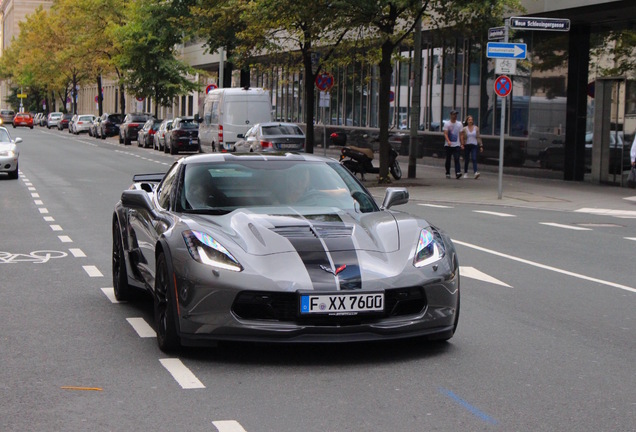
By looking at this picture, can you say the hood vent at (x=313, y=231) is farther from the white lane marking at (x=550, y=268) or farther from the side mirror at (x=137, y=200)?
the white lane marking at (x=550, y=268)

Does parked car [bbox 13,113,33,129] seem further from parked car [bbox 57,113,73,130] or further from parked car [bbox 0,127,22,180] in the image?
parked car [bbox 0,127,22,180]

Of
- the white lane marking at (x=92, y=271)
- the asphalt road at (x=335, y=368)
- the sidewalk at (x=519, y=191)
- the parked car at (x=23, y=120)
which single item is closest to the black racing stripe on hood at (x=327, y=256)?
the asphalt road at (x=335, y=368)

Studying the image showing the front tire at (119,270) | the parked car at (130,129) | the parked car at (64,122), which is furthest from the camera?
the parked car at (64,122)

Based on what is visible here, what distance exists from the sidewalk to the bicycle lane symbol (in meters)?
11.3

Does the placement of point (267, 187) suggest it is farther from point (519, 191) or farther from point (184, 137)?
point (184, 137)

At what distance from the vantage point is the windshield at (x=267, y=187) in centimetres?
810

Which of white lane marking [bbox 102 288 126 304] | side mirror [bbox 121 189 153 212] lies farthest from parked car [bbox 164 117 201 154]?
side mirror [bbox 121 189 153 212]

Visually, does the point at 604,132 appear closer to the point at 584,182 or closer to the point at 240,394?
the point at 584,182

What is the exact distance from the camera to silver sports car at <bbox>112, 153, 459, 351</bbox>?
268 inches

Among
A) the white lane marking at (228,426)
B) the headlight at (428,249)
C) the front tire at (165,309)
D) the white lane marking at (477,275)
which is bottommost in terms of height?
the white lane marking at (477,275)

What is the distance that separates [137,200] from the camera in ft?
28.0

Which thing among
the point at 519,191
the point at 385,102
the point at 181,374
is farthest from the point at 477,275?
the point at 385,102

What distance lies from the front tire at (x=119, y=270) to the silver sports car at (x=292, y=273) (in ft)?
4.43

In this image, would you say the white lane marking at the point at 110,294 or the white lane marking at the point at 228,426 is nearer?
the white lane marking at the point at 228,426
